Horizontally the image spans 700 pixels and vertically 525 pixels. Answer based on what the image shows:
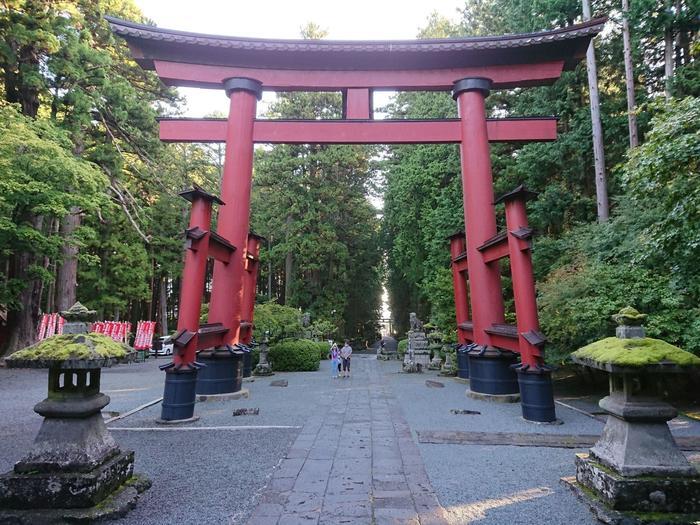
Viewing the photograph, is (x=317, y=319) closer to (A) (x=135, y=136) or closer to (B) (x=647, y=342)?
(A) (x=135, y=136)

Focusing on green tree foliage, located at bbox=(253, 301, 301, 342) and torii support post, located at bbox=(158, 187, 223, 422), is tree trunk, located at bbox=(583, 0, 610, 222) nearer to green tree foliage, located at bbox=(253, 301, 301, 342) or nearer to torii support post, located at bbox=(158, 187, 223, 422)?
torii support post, located at bbox=(158, 187, 223, 422)

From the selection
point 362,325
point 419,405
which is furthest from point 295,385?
point 362,325

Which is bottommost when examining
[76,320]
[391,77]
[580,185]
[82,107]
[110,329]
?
[110,329]

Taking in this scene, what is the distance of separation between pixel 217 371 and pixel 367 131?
21.9 feet

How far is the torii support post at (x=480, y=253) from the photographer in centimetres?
939

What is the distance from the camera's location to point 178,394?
7.37 metres

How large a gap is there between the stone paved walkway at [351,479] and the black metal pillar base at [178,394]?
219 centimetres

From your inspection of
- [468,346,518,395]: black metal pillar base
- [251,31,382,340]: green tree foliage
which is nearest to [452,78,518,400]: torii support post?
[468,346,518,395]: black metal pillar base

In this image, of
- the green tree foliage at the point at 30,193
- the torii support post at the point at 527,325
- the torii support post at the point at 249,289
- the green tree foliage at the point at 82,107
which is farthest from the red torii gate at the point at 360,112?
the green tree foliage at the point at 82,107

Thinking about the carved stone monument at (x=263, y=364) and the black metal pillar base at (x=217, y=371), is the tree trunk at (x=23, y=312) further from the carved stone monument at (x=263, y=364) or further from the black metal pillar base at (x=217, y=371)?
the black metal pillar base at (x=217, y=371)

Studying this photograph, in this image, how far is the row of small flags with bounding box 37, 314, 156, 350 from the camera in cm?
1684

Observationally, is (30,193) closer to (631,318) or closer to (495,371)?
(495,371)

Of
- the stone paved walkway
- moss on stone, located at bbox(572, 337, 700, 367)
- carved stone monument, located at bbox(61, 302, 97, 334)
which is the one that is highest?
carved stone monument, located at bbox(61, 302, 97, 334)

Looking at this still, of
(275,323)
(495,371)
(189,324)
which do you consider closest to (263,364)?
(275,323)
